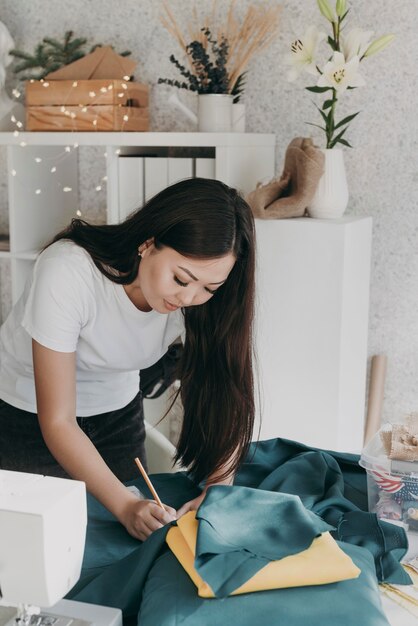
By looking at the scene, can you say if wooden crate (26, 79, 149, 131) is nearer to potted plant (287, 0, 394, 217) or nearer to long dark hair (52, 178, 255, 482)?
potted plant (287, 0, 394, 217)

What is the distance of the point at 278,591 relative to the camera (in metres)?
1.00

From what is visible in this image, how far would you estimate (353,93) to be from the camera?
2697mm

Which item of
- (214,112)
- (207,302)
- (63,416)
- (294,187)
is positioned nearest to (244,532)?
(63,416)

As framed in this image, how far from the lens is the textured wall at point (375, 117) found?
104 inches

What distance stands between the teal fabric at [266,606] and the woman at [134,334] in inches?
11.9

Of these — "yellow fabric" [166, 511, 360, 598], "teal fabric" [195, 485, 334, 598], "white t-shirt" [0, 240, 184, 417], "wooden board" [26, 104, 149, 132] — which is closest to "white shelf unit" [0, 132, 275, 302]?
"wooden board" [26, 104, 149, 132]

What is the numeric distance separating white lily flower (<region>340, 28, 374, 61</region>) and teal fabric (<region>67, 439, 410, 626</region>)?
128 centimetres

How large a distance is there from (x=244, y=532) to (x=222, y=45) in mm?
1891

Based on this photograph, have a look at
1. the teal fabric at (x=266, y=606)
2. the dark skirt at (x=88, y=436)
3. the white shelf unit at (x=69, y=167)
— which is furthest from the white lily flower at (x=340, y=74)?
the teal fabric at (x=266, y=606)

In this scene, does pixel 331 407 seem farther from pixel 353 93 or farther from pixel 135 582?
pixel 135 582

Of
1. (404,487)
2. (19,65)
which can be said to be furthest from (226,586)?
(19,65)

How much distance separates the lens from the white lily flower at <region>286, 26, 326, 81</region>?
7.72 feet

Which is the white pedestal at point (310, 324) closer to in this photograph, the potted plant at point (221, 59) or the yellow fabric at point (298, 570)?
the potted plant at point (221, 59)

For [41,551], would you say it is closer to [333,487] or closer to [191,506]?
[191,506]
